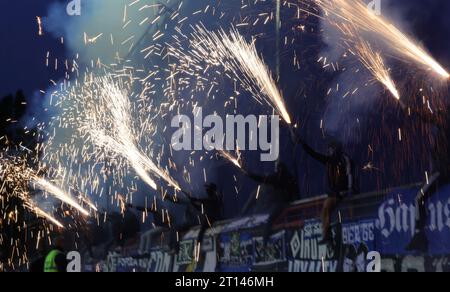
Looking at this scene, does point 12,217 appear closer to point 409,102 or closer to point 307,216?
point 307,216

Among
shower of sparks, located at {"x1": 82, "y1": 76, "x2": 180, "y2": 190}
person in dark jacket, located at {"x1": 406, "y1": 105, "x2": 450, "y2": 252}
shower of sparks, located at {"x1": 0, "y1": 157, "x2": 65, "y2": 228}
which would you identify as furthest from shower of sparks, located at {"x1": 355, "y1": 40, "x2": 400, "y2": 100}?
shower of sparks, located at {"x1": 0, "y1": 157, "x2": 65, "y2": 228}

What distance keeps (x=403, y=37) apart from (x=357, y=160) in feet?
4.94

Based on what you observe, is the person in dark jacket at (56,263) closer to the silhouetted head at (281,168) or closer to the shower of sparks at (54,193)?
the silhouetted head at (281,168)

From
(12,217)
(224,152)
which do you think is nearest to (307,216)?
(224,152)

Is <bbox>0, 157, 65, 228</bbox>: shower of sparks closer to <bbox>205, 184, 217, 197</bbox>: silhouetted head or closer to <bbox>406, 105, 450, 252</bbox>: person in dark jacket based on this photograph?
<bbox>205, 184, 217, 197</bbox>: silhouetted head

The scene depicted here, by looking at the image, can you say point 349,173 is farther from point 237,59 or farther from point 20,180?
point 20,180

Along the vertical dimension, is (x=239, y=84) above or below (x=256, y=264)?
above

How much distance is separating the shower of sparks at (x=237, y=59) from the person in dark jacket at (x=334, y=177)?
69 centimetres

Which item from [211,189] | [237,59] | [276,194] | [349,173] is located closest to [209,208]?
[211,189]

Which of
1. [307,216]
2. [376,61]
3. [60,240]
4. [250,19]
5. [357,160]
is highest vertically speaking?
[250,19]

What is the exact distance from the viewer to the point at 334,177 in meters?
9.53

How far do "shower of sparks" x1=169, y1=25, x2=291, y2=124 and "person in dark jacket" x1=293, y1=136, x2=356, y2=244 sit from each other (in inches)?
27.0

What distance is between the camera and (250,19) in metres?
10.7

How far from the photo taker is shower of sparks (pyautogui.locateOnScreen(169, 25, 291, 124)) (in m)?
10.4
